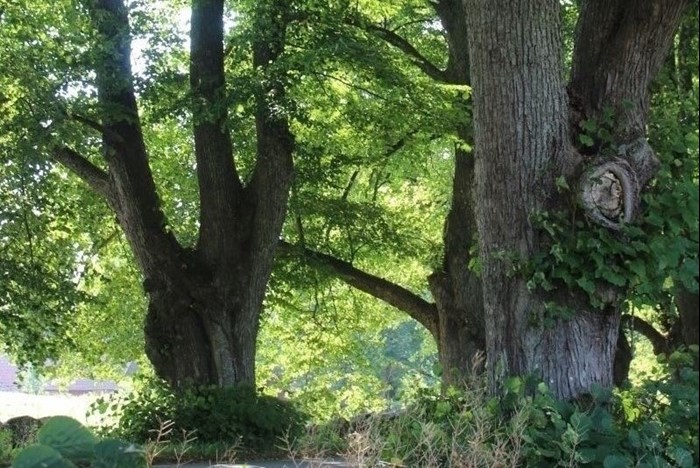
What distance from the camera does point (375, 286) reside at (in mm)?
18297

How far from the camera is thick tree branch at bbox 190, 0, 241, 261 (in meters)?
13.5

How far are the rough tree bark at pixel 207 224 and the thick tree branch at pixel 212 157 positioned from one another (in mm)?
14

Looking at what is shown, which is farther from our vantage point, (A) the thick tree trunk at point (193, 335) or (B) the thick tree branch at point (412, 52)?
(B) the thick tree branch at point (412, 52)

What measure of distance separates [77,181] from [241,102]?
20.1 ft

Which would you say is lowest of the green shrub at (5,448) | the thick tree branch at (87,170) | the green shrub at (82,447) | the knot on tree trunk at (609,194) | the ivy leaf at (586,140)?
the green shrub at (5,448)

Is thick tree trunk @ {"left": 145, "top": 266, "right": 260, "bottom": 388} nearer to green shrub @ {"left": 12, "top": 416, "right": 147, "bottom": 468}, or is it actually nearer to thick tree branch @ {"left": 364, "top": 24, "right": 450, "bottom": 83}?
thick tree branch @ {"left": 364, "top": 24, "right": 450, "bottom": 83}

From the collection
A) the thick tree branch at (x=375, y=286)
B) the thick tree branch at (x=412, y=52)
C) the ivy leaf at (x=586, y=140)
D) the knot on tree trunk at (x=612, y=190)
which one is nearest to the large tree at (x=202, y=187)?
the thick tree branch at (x=375, y=286)

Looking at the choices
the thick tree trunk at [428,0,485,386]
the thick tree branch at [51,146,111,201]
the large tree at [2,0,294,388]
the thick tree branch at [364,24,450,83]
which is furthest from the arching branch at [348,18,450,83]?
the thick tree branch at [51,146,111,201]

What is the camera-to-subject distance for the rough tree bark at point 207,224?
13164mm

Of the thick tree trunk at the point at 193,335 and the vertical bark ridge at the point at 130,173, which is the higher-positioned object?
the vertical bark ridge at the point at 130,173

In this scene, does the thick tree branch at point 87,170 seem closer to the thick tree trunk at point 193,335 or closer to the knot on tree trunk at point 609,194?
the thick tree trunk at point 193,335

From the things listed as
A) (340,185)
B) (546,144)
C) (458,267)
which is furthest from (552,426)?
(340,185)

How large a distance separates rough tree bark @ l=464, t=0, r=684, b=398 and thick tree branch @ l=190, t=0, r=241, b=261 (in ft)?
22.3

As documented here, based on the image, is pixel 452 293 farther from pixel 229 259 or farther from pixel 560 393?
pixel 560 393
